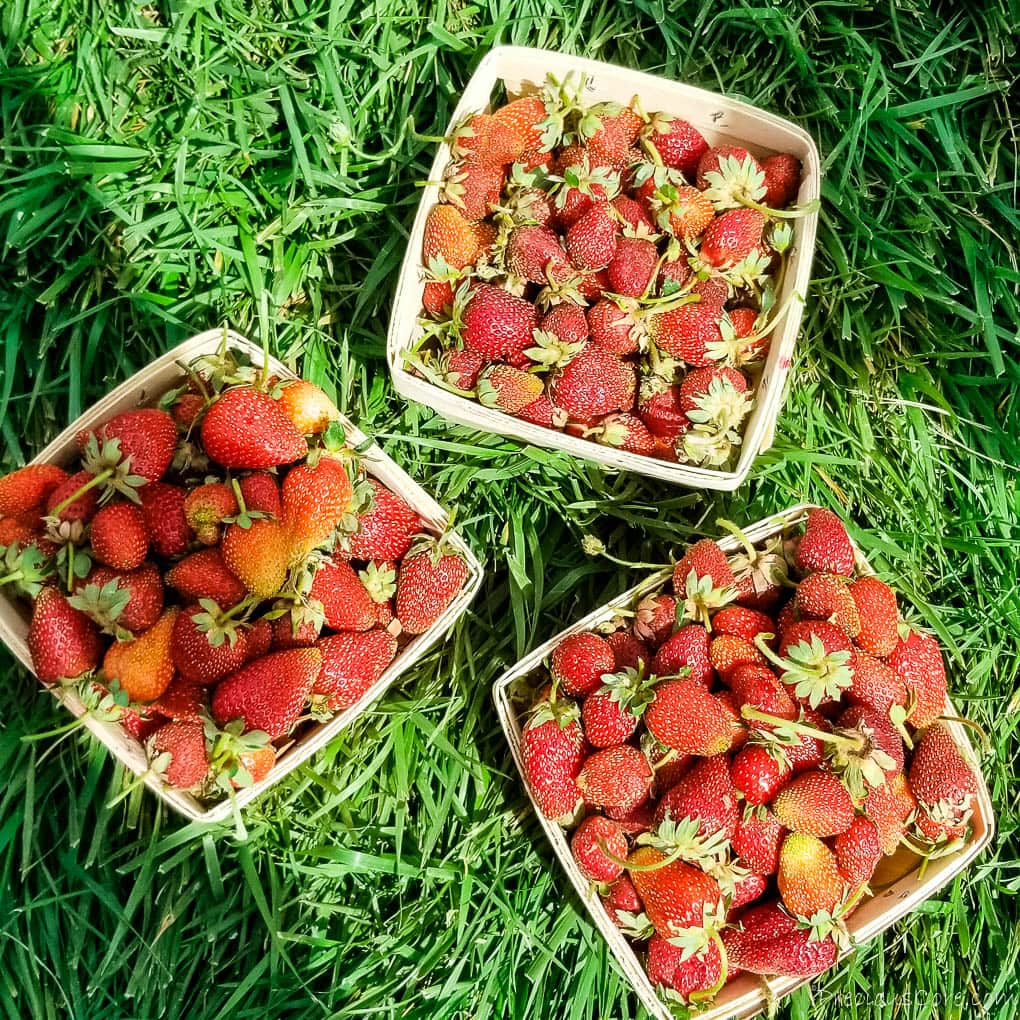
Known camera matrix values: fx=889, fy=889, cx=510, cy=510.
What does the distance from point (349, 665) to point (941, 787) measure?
837mm

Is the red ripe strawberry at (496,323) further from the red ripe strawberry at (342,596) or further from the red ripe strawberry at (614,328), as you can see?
the red ripe strawberry at (342,596)

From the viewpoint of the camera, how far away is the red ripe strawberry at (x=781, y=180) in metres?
1.40

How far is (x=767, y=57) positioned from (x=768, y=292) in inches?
21.7

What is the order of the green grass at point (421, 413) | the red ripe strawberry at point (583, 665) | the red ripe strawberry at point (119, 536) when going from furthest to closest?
1. the green grass at point (421, 413)
2. the red ripe strawberry at point (583, 665)
3. the red ripe strawberry at point (119, 536)

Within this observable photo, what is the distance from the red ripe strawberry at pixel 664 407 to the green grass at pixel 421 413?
0.21 meters

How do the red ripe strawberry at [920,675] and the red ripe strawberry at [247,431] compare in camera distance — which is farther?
the red ripe strawberry at [920,675]

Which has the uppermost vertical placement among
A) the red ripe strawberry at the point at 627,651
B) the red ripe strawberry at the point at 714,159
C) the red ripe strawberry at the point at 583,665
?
the red ripe strawberry at the point at 714,159

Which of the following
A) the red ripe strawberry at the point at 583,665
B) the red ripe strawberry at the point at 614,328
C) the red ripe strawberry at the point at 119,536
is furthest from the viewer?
the red ripe strawberry at the point at 614,328

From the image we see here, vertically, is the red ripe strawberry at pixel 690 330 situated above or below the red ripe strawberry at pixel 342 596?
above

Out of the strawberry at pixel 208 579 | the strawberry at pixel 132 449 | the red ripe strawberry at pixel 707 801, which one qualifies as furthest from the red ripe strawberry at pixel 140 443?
the red ripe strawberry at pixel 707 801

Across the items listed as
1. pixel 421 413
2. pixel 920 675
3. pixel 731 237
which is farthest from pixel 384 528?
pixel 920 675

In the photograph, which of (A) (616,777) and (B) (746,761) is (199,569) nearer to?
(A) (616,777)

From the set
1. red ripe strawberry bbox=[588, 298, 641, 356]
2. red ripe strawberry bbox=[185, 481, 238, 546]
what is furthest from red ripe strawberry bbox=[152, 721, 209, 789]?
red ripe strawberry bbox=[588, 298, 641, 356]

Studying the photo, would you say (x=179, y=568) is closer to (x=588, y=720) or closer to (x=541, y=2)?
(x=588, y=720)
